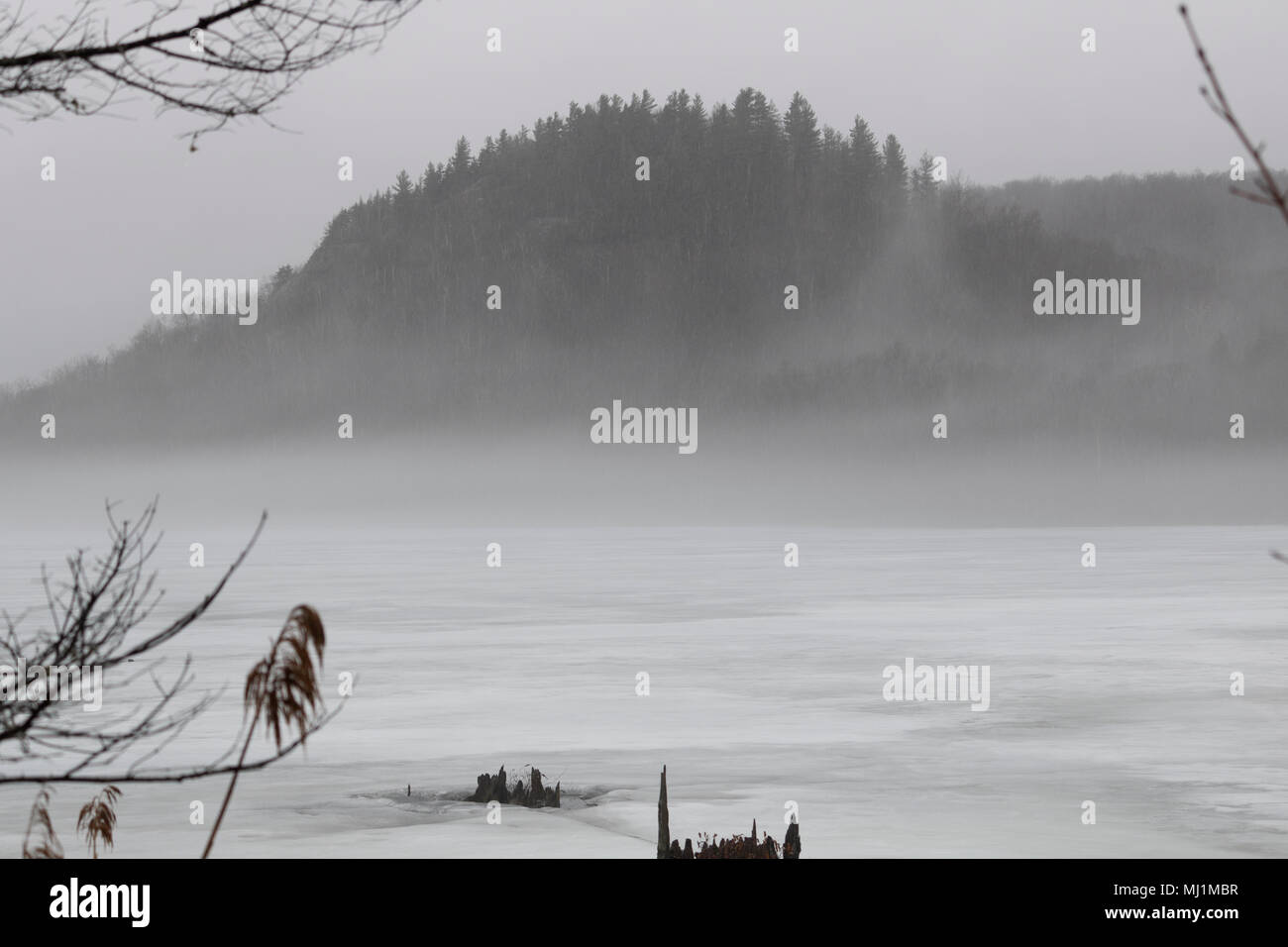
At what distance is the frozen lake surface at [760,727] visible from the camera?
1606 cm

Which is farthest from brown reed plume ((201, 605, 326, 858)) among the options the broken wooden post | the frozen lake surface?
the frozen lake surface

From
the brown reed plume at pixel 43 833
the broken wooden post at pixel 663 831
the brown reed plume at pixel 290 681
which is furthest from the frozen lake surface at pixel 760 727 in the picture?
the brown reed plume at pixel 290 681

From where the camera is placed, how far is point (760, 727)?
925 inches

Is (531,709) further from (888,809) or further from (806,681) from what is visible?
(888,809)

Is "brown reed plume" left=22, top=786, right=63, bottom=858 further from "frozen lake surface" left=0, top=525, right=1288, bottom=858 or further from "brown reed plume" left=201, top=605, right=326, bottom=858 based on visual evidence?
"frozen lake surface" left=0, top=525, right=1288, bottom=858

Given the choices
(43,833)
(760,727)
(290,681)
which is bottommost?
(760,727)

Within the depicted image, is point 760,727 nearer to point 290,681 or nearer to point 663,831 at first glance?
point 663,831

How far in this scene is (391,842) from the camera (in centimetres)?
1495

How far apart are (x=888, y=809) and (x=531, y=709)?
30.2ft

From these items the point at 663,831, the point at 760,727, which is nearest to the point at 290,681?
the point at 663,831

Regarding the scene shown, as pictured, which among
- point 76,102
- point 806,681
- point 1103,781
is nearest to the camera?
point 76,102

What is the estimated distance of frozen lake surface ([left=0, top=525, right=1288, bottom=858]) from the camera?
1606cm
